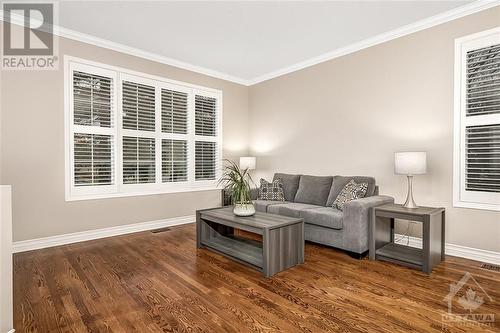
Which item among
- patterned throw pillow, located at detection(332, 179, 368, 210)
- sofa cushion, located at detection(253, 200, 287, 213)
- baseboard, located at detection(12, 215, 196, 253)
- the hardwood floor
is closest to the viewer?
the hardwood floor

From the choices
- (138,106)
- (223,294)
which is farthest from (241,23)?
(223,294)

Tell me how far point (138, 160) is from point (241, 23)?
2638 mm

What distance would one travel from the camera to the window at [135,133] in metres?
3.95

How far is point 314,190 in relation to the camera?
438cm

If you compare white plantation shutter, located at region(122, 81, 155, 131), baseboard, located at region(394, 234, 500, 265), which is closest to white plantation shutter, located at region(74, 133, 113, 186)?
white plantation shutter, located at region(122, 81, 155, 131)

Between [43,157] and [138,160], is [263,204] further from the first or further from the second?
[43,157]

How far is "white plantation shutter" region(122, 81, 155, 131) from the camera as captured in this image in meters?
4.38

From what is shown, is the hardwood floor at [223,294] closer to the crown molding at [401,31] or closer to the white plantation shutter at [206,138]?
the white plantation shutter at [206,138]

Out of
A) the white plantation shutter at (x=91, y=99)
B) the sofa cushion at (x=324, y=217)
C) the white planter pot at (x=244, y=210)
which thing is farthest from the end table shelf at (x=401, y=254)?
the white plantation shutter at (x=91, y=99)

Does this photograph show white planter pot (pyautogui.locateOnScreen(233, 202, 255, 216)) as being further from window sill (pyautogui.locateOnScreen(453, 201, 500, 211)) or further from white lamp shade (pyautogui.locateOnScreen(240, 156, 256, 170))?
window sill (pyautogui.locateOnScreen(453, 201, 500, 211))

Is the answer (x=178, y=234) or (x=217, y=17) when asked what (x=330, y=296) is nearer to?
(x=178, y=234)

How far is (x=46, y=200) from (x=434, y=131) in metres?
5.11

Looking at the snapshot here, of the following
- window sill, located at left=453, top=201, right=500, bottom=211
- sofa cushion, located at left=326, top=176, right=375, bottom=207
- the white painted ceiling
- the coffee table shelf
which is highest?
the white painted ceiling

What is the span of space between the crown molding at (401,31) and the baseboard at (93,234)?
3.50 meters
